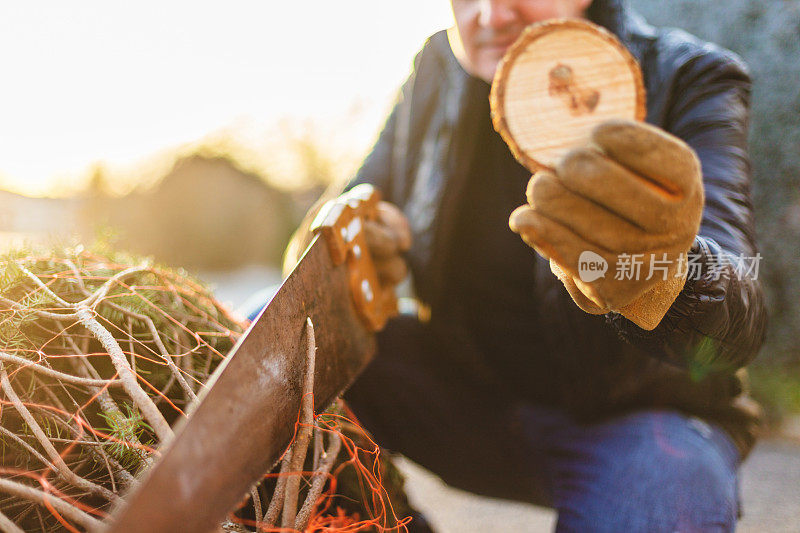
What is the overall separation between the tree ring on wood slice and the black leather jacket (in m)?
0.24

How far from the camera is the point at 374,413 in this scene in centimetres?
156

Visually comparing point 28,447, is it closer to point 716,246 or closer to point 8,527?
point 8,527

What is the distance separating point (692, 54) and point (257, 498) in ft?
4.12

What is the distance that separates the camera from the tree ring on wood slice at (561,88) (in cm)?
82

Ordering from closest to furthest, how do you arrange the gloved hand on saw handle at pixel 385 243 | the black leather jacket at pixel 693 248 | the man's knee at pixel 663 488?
1. the black leather jacket at pixel 693 248
2. the man's knee at pixel 663 488
3. the gloved hand on saw handle at pixel 385 243

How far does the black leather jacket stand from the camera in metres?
0.89

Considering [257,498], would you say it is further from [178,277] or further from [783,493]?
[783,493]

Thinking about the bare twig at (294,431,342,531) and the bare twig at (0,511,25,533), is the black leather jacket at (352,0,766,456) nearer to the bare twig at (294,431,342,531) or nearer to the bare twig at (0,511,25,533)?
the bare twig at (294,431,342,531)

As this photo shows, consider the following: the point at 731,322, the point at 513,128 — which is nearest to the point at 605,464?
the point at 731,322

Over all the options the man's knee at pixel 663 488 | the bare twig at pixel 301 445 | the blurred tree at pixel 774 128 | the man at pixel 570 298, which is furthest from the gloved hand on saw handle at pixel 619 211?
the blurred tree at pixel 774 128

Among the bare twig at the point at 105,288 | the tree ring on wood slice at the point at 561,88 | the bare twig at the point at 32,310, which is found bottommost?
the bare twig at the point at 105,288

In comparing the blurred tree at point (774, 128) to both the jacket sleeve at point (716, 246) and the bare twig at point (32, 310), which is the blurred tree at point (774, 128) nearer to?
the jacket sleeve at point (716, 246)

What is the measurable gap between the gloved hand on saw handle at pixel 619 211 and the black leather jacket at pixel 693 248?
18 cm

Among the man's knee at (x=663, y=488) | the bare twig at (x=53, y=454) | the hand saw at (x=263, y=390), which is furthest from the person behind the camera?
the man's knee at (x=663, y=488)
